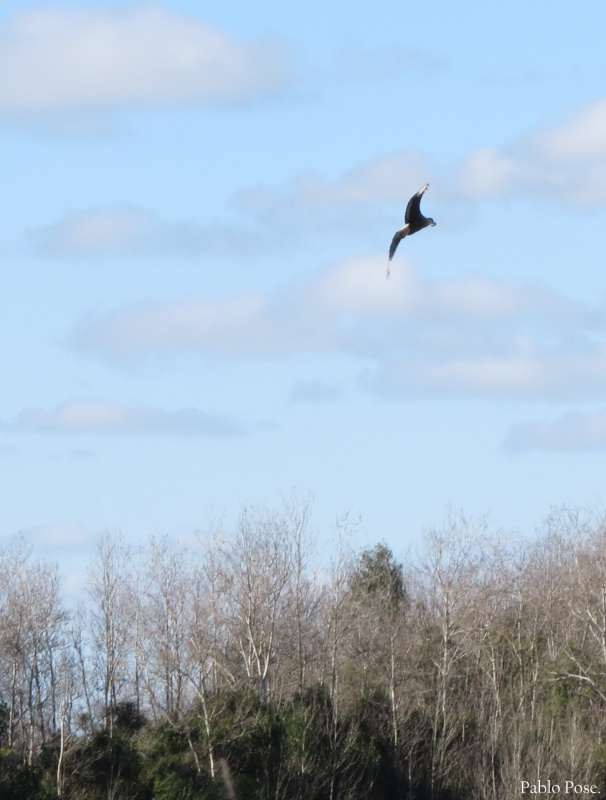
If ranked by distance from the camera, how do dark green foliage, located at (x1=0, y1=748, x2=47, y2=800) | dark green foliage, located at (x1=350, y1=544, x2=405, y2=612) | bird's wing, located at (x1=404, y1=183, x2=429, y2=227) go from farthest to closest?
dark green foliage, located at (x1=350, y1=544, x2=405, y2=612) < dark green foliage, located at (x1=0, y1=748, x2=47, y2=800) < bird's wing, located at (x1=404, y1=183, x2=429, y2=227)

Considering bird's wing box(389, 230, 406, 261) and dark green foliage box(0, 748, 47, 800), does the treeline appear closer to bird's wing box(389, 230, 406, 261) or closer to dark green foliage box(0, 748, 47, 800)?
dark green foliage box(0, 748, 47, 800)

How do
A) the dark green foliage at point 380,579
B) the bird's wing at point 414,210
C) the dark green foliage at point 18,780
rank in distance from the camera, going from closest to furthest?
the bird's wing at point 414,210 → the dark green foliage at point 18,780 → the dark green foliage at point 380,579

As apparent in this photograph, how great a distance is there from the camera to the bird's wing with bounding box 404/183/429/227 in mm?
16969

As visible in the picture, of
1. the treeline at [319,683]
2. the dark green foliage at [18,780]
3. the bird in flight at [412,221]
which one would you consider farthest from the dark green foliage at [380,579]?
the bird in flight at [412,221]

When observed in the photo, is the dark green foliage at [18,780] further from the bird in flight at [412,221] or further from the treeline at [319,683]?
the bird in flight at [412,221]

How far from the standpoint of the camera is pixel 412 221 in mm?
17328

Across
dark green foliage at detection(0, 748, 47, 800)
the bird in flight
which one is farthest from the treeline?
the bird in flight

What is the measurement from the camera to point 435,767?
48.6 metres

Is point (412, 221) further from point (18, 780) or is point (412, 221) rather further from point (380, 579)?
point (380, 579)

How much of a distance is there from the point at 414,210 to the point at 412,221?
0.13 m

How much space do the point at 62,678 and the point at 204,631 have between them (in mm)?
9834

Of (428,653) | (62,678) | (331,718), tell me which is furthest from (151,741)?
(62,678)

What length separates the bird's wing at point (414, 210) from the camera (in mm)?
16969

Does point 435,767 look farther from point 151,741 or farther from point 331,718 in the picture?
point 151,741
